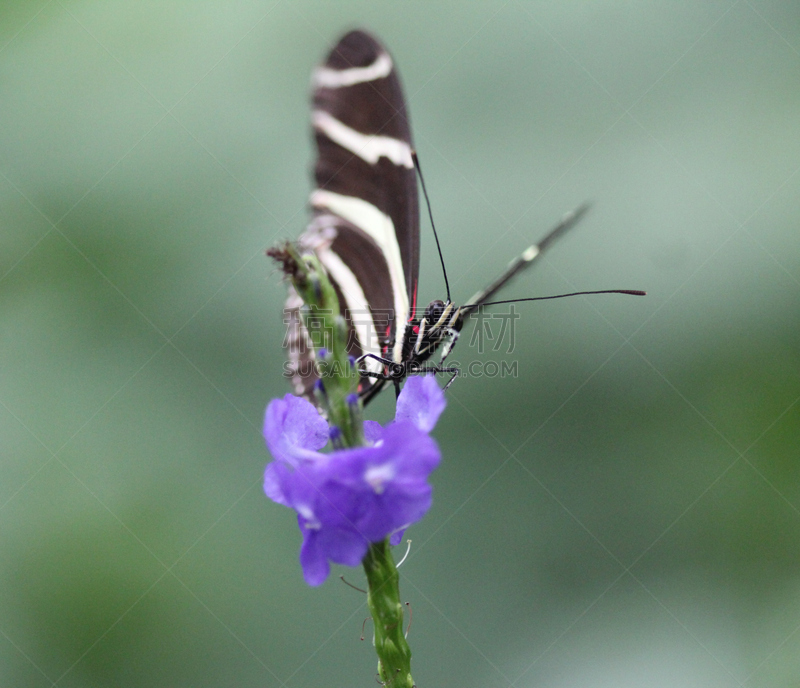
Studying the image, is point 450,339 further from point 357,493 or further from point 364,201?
point 357,493

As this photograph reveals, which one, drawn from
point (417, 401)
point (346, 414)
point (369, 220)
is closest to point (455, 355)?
point (369, 220)

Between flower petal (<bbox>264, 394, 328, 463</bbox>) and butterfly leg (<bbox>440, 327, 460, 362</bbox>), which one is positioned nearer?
flower petal (<bbox>264, 394, 328, 463</bbox>)

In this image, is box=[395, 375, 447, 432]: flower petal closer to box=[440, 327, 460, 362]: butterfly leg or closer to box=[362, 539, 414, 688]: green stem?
box=[362, 539, 414, 688]: green stem

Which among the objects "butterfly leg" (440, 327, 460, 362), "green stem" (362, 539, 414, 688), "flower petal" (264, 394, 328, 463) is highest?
"butterfly leg" (440, 327, 460, 362)

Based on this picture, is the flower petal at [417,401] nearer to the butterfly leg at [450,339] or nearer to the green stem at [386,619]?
the green stem at [386,619]

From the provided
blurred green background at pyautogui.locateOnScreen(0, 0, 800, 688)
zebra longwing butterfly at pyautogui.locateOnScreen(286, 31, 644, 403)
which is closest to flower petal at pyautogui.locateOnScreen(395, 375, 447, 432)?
zebra longwing butterfly at pyautogui.locateOnScreen(286, 31, 644, 403)

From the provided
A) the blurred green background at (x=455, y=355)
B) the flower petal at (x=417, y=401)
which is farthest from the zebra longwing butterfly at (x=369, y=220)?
the flower petal at (x=417, y=401)

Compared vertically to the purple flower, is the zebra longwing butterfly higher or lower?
higher
